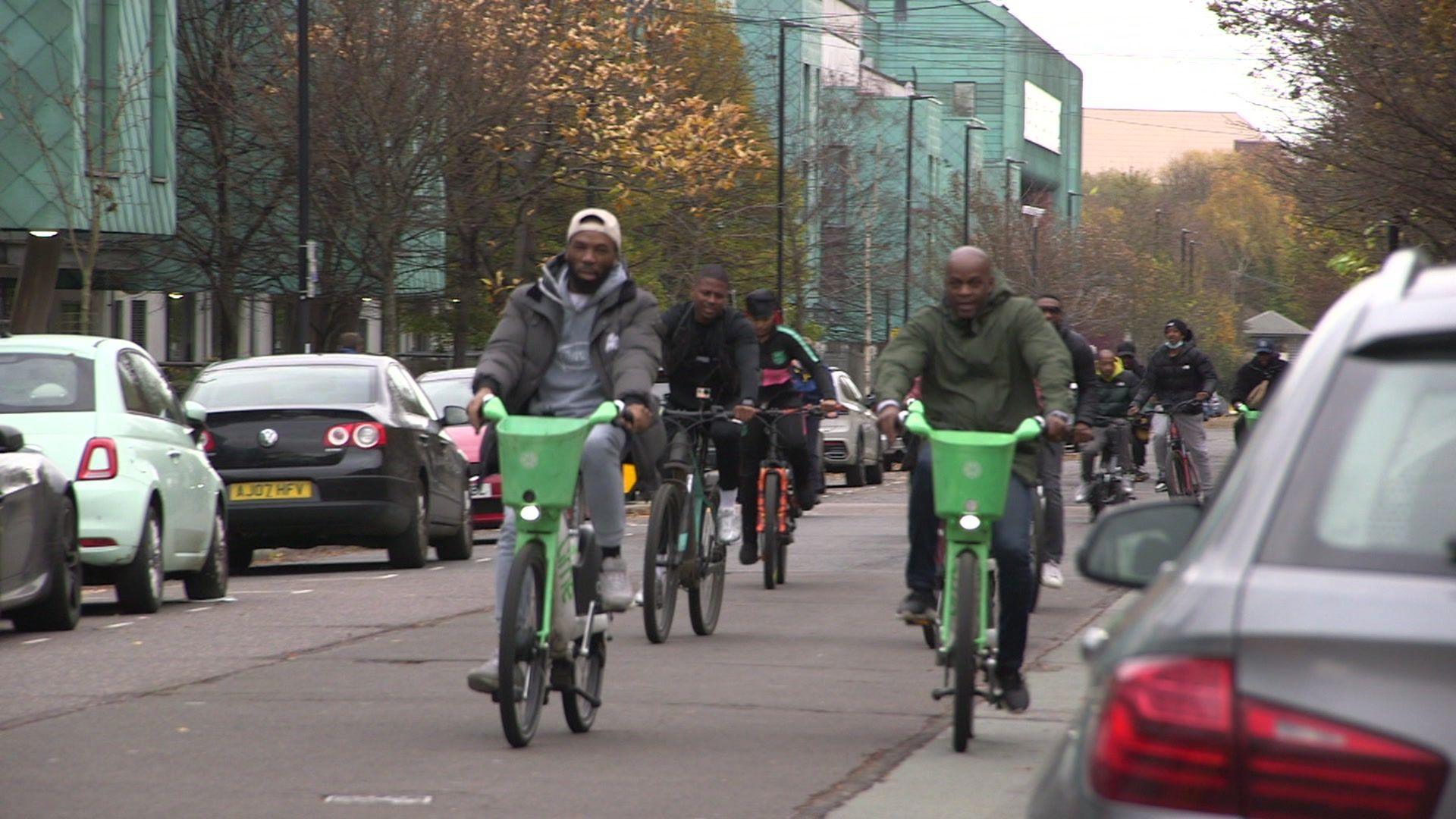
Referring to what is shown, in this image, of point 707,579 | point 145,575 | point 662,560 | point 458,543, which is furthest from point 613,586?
point 458,543

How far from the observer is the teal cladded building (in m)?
58.0

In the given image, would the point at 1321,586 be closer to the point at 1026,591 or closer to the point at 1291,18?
the point at 1026,591

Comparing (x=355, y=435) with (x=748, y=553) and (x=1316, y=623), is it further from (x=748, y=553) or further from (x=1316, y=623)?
(x=1316, y=623)

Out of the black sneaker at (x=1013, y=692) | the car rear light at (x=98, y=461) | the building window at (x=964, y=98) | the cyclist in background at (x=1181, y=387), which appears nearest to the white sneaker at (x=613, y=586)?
the black sneaker at (x=1013, y=692)

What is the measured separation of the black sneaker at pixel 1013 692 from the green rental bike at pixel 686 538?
2.66 meters

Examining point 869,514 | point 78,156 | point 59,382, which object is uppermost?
point 78,156

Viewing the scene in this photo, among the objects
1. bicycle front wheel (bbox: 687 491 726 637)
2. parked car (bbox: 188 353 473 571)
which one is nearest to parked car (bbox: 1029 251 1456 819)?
bicycle front wheel (bbox: 687 491 726 637)

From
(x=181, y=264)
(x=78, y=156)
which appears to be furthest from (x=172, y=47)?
(x=181, y=264)

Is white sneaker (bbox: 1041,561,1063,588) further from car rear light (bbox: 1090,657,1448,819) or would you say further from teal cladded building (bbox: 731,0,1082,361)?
teal cladded building (bbox: 731,0,1082,361)

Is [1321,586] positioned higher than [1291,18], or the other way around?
[1291,18]

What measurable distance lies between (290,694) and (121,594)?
420cm

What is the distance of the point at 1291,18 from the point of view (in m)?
27.5

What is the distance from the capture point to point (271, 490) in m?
16.2

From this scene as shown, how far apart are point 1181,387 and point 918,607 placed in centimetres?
1533
